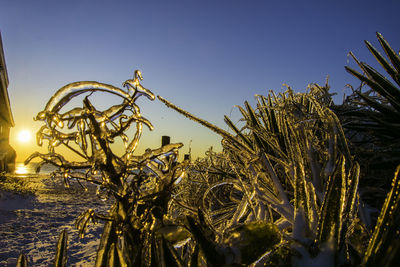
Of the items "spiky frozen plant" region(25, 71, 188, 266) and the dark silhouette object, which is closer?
"spiky frozen plant" region(25, 71, 188, 266)

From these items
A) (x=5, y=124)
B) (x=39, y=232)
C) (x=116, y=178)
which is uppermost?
(x=5, y=124)

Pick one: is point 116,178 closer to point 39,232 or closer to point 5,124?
point 39,232

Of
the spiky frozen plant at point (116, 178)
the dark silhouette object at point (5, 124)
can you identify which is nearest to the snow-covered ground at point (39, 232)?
the spiky frozen plant at point (116, 178)

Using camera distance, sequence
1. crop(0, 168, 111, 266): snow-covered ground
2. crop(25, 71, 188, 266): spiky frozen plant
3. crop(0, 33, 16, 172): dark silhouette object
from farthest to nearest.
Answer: crop(0, 33, 16, 172): dark silhouette object, crop(0, 168, 111, 266): snow-covered ground, crop(25, 71, 188, 266): spiky frozen plant

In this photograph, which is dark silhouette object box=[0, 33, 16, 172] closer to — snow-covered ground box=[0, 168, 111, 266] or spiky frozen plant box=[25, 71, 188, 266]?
snow-covered ground box=[0, 168, 111, 266]

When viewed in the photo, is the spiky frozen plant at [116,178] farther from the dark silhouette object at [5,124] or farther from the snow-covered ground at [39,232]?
the dark silhouette object at [5,124]

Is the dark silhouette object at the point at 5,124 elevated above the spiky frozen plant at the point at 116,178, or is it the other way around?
the dark silhouette object at the point at 5,124

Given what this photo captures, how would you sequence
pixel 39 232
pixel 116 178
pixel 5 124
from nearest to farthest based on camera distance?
pixel 116 178
pixel 39 232
pixel 5 124

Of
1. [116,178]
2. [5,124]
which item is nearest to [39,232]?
[116,178]

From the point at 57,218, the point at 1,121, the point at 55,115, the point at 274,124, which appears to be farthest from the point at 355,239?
the point at 1,121

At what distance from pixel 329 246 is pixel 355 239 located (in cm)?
17

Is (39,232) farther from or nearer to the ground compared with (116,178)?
farther from the ground

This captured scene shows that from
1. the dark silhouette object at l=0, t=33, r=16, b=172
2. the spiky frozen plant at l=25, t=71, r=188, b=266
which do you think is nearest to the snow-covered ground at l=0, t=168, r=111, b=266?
the spiky frozen plant at l=25, t=71, r=188, b=266

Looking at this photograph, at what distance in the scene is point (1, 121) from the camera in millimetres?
12492
